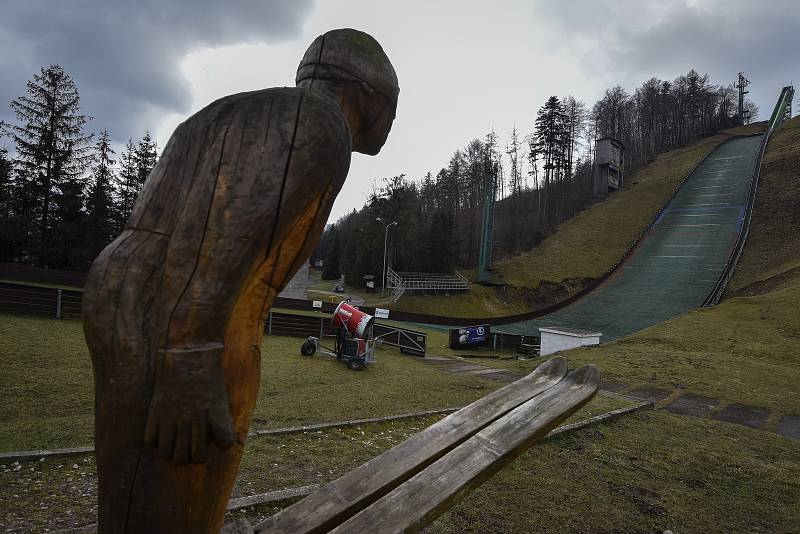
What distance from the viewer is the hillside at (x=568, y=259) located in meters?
32.1

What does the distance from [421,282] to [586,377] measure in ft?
93.8

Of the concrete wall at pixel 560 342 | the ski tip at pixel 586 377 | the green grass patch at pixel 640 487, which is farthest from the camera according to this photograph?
the concrete wall at pixel 560 342

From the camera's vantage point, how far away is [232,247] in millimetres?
1452

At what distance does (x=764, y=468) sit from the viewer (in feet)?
18.4

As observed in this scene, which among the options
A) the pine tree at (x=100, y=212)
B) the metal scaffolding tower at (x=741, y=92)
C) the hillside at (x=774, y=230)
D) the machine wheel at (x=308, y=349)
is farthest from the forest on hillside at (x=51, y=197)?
the metal scaffolding tower at (x=741, y=92)

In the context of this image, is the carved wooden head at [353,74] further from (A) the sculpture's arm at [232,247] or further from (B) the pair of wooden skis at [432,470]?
(B) the pair of wooden skis at [432,470]

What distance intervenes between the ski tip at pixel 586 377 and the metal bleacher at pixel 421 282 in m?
26.9

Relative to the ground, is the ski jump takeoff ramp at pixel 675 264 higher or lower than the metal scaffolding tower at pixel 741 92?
lower

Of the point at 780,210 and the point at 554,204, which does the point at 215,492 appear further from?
the point at 554,204

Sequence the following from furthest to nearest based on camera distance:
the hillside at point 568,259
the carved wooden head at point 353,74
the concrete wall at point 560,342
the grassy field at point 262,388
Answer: the hillside at point 568,259 < the concrete wall at point 560,342 < the grassy field at point 262,388 < the carved wooden head at point 353,74

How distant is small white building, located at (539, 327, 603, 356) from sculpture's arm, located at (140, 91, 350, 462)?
1523 centimetres

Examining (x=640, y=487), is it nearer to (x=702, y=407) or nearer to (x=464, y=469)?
(x=464, y=469)

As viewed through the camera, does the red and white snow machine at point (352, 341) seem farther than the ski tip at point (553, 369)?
Yes

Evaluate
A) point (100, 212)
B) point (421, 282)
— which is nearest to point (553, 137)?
point (421, 282)
